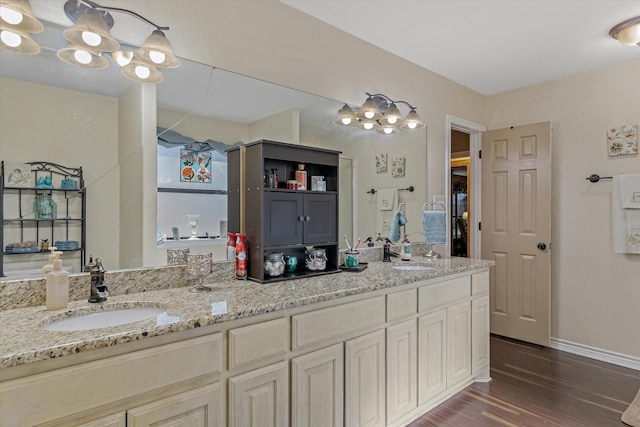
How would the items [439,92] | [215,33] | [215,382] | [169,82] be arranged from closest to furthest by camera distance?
[215,382] → [169,82] → [215,33] → [439,92]

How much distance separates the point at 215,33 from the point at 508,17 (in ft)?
6.02

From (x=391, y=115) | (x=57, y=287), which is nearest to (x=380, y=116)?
(x=391, y=115)

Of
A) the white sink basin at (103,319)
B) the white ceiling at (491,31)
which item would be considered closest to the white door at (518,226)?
the white ceiling at (491,31)

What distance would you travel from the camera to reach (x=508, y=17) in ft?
7.69

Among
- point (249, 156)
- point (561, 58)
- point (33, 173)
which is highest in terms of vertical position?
point (561, 58)

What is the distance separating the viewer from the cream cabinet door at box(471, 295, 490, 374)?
257 centimetres

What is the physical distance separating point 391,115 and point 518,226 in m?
1.81

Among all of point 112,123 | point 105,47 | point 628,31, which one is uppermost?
point 628,31

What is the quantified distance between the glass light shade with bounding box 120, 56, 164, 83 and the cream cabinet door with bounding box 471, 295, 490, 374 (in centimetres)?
239

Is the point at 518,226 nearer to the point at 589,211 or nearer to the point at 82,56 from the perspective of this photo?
the point at 589,211

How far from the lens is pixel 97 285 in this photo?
1480 millimetres

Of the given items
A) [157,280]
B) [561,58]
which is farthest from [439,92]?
[157,280]

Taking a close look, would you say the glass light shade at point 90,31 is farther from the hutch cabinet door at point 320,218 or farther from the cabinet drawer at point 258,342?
the cabinet drawer at point 258,342

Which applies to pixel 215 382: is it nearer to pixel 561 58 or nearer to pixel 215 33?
pixel 215 33
